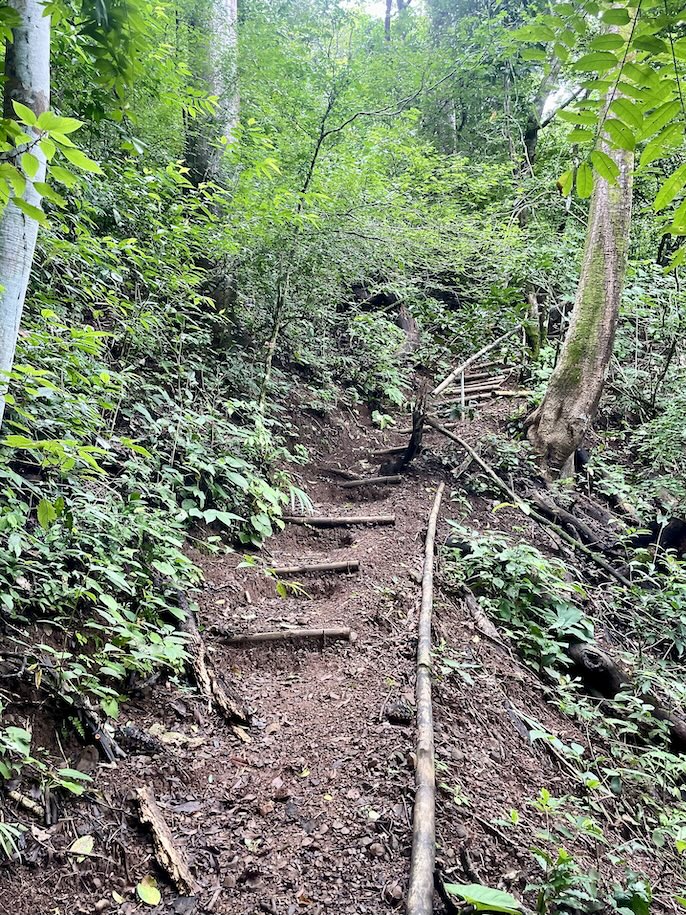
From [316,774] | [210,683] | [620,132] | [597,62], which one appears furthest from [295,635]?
[597,62]

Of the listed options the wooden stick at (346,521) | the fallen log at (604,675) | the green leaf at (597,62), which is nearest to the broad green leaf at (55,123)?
the green leaf at (597,62)

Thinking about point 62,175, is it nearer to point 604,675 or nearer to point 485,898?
point 485,898

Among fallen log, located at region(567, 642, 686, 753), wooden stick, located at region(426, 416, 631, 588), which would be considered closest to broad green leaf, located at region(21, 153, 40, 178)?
fallen log, located at region(567, 642, 686, 753)

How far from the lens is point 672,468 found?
691cm

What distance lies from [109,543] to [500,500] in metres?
4.73

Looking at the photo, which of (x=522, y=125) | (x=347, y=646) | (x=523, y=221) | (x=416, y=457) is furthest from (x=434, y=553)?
(x=522, y=125)

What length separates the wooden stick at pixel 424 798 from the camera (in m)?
1.75

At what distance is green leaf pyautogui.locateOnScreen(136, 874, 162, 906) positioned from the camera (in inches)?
74.8

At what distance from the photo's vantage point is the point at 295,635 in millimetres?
3766

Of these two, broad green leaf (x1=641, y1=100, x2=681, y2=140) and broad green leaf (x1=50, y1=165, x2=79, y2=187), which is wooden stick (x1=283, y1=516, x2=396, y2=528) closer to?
broad green leaf (x1=50, y1=165, x2=79, y2=187)

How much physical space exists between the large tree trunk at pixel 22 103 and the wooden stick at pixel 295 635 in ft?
7.93

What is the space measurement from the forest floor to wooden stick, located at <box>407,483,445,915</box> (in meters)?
0.07

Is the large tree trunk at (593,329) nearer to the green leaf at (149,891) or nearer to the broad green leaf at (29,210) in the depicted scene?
the green leaf at (149,891)

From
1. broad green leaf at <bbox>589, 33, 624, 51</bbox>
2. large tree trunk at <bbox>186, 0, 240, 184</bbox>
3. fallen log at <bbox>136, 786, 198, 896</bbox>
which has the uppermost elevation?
large tree trunk at <bbox>186, 0, 240, 184</bbox>
